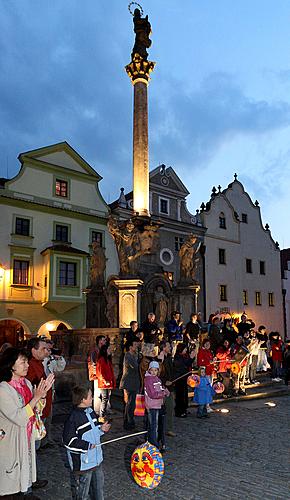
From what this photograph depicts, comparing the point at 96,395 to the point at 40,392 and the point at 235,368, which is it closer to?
the point at 235,368

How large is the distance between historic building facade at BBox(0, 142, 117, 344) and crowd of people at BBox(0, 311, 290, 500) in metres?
13.7

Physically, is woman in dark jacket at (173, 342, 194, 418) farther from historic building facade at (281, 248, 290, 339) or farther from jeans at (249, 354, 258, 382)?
historic building facade at (281, 248, 290, 339)

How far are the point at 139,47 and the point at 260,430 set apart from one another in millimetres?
16436

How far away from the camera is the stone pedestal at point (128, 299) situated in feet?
49.1

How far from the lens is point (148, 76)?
19266mm

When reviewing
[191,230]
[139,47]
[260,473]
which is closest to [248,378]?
[260,473]

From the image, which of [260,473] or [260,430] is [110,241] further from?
[260,473]

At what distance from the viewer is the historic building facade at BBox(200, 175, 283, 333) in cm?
3619

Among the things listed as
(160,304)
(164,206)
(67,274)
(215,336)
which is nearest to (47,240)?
A: (67,274)

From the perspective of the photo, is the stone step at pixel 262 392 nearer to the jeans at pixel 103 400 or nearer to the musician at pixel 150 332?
the musician at pixel 150 332

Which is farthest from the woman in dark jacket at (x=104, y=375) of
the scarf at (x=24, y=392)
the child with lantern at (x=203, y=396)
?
the scarf at (x=24, y=392)

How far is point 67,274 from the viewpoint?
28281 mm

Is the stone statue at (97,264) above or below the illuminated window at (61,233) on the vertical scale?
below

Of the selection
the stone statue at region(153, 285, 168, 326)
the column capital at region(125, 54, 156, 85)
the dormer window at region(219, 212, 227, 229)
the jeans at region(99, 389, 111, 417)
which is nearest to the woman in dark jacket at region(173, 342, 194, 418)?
the jeans at region(99, 389, 111, 417)
